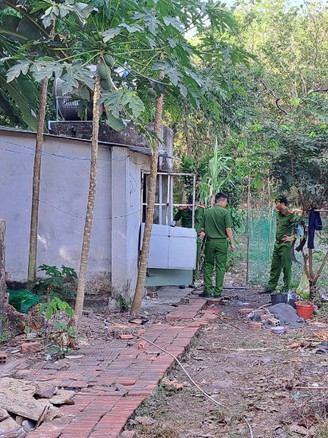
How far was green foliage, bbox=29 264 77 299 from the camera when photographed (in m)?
9.15

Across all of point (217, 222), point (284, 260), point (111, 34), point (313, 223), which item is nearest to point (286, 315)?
point (313, 223)

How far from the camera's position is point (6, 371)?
20.0 feet

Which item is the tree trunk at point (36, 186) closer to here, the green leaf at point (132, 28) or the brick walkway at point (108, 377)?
the brick walkway at point (108, 377)

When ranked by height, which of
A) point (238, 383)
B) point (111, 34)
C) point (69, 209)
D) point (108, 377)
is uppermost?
point (111, 34)

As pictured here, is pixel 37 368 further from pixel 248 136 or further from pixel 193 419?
pixel 248 136

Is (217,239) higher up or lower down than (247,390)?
higher up

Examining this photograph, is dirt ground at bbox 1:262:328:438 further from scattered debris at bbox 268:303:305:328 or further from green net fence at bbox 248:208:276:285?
green net fence at bbox 248:208:276:285

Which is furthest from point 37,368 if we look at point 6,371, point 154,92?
point 154,92

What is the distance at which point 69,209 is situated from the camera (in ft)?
32.5

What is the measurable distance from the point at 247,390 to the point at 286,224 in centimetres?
580

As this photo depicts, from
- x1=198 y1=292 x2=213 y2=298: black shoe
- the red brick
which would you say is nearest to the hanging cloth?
the red brick

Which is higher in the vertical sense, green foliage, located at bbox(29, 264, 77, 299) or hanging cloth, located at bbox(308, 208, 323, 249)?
hanging cloth, located at bbox(308, 208, 323, 249)

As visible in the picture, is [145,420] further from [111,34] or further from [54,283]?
[54,283]

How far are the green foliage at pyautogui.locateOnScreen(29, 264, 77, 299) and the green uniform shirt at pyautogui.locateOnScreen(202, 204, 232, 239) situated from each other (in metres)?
3.07
